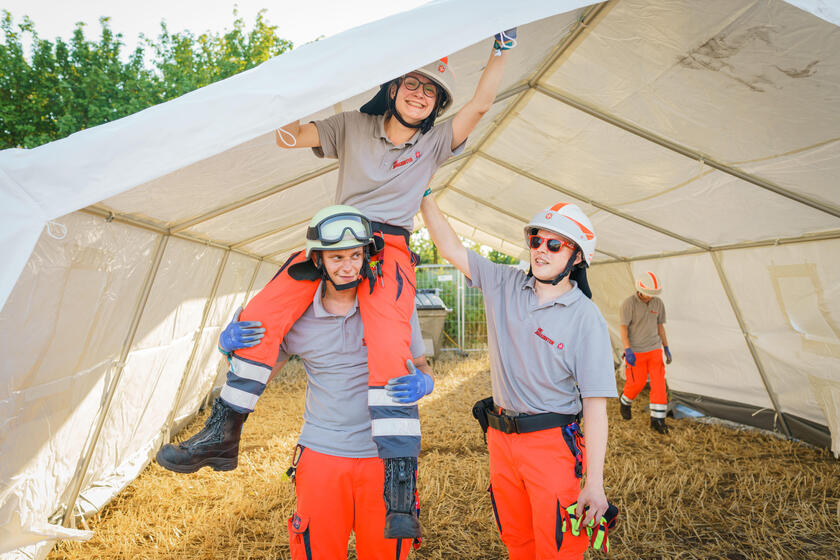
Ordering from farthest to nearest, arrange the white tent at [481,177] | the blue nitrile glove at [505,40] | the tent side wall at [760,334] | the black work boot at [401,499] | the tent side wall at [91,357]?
the tent side wall at [760,334] < the tent side wall at [91,357] < the blue nitrile glove at [505,40] < the black work boot at [401,499] < the white tent at [481,177]

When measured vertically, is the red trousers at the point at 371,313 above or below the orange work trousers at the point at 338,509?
above

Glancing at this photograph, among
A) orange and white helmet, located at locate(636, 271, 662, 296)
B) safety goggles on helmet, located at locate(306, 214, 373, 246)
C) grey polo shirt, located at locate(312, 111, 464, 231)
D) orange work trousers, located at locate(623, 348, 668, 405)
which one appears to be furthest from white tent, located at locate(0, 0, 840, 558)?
orange work trousers, located at locate(623, 348, 668, 405)

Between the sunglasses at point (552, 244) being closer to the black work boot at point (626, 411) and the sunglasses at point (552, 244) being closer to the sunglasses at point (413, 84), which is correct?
the sunglasses at point (413, 84)

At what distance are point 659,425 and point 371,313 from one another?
5844mm

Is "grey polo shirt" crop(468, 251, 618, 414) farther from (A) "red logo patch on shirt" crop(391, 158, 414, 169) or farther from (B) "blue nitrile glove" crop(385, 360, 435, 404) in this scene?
(A) "red logo patch on shirt" crop(391, 158, 414, 169)

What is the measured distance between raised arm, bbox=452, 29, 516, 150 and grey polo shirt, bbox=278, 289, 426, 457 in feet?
3.27

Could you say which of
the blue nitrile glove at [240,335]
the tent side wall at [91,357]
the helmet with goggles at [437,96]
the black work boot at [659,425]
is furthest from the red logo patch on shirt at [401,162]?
the black work boot at [659,425]

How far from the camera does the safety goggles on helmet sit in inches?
83.3

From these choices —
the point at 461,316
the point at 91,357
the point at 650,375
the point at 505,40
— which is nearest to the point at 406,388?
the point at 505,40

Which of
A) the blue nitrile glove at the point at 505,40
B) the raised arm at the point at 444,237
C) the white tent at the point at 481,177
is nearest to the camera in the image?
the white tent at the point at 481,177

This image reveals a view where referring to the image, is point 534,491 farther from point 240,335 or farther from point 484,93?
point 484,93

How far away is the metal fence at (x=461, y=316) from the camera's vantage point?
617 inches

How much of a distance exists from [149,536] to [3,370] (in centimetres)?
212

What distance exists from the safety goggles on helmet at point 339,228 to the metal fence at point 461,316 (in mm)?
13283
